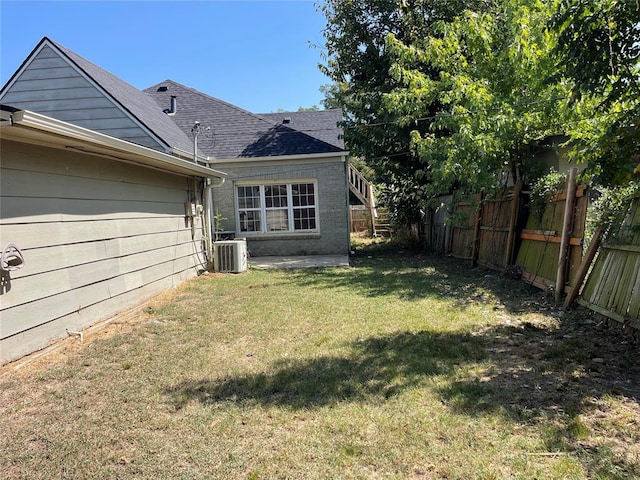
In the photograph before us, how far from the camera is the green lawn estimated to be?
101 inches

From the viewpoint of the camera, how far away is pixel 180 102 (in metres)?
15.2

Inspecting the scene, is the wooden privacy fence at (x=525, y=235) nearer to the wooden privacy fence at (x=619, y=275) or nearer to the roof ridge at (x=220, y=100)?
the wooden privacy fence at (x=619, y=275)

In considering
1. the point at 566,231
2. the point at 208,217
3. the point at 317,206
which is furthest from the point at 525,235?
the point at 208,217

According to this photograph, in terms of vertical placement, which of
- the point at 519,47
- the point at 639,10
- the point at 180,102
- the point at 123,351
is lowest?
the point at 123,351

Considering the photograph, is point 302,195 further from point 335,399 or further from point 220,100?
A: point 335,399

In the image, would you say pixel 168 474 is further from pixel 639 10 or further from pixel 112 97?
pixel 112 97

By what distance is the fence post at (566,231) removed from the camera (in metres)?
→ 5.93

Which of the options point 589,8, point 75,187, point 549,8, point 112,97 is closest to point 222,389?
point 75,187

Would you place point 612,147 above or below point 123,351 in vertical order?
above

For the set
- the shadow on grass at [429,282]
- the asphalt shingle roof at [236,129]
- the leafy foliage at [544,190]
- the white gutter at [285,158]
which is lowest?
the shadow on grass at [429,282]

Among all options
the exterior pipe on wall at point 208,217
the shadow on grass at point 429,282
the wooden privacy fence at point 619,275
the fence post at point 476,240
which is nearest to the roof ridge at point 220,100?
the exterior pipe on wall at point 208,217

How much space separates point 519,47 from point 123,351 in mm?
7953

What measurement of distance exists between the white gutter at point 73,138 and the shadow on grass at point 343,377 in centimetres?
282

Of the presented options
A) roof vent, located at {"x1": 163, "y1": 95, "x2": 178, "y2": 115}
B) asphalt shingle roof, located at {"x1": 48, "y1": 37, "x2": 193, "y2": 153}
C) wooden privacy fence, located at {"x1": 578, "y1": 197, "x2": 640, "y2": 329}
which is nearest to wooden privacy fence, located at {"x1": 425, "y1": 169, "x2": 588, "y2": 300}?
wooden privacy fence, located at {"x1": 578, "y1": 197, "x2": 640, "y2": 329}
